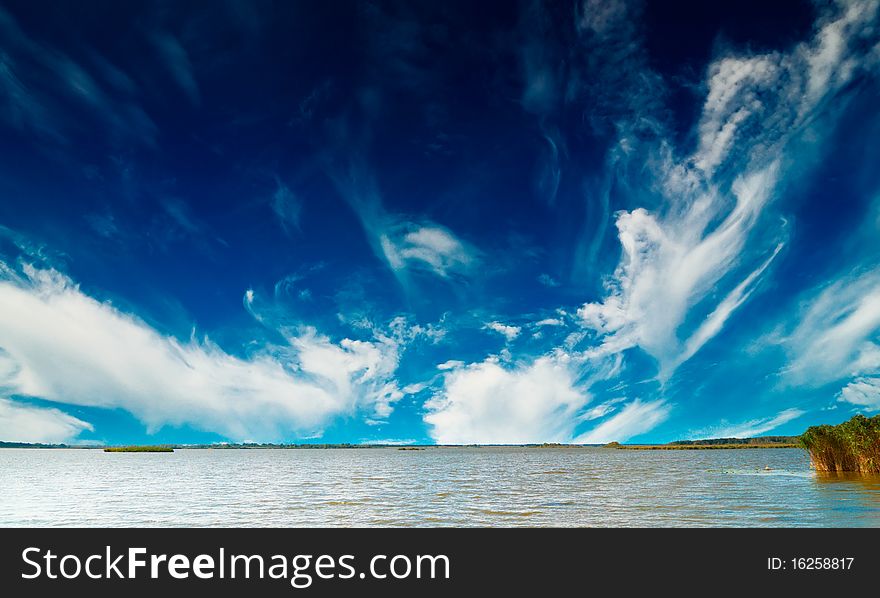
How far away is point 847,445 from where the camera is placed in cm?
6188

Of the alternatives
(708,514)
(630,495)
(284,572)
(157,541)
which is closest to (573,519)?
(708,514)

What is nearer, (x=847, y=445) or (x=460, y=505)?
(x=460, y=505)

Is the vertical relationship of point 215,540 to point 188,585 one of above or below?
above

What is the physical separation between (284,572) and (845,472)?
74568 mm

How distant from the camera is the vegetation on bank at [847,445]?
56.8 meters

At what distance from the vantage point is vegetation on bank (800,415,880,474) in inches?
2234

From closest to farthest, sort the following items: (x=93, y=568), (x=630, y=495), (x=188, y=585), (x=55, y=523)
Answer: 1. (x=188, y=585)
2. (x=93, y=568)
3. (x=55, y=523)
4. (x=630, y=495)

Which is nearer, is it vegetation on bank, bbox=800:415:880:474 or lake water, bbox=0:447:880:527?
lake water, bbox=0:447:880:527

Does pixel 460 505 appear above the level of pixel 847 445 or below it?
below

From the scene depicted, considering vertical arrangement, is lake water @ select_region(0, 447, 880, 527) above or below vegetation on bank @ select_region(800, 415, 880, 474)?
below

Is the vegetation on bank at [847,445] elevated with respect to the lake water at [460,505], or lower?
elevated

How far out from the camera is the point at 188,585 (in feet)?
51.9

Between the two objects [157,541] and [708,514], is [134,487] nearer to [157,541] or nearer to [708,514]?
[157,541]

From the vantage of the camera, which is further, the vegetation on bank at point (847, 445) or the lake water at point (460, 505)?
the vegetation on bank at point (847, 445)
